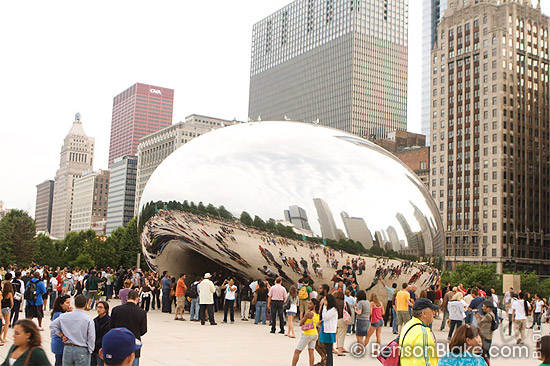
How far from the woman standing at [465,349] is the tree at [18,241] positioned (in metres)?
70.4

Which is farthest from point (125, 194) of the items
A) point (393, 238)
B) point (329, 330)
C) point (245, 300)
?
point (329, 330)

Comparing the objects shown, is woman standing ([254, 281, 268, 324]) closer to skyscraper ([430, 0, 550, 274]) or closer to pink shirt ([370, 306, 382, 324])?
pink shirt ([370, 306, 382, 324])

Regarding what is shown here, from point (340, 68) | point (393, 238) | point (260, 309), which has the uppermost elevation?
point (340, 68)

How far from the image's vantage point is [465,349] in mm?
5227

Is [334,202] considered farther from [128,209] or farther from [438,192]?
[128,209]

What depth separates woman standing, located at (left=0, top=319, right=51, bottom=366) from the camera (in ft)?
16.6

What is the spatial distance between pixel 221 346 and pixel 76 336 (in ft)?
19.7

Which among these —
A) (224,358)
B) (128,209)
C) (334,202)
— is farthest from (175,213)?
(128,209)

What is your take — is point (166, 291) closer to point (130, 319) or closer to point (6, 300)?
point (6, 300)

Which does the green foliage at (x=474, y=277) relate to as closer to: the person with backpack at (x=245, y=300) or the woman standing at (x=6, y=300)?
the person with backpack at (x=245, y=300)

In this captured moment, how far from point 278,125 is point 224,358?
35.1ft

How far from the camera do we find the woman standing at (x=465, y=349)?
5.16m

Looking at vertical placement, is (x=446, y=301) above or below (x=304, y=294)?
below

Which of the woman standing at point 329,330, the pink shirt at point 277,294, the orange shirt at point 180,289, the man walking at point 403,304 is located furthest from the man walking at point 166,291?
the woman standing at point 329,330
